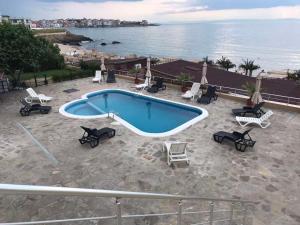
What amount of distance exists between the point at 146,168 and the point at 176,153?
3.68 ft

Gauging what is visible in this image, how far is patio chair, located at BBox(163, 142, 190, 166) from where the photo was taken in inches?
323

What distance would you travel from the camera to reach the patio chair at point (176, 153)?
820 centimetres

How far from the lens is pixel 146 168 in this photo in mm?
7984

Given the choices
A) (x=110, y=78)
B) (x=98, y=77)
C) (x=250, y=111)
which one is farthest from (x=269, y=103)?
(x=98, y=77)

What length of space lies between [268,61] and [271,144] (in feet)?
287

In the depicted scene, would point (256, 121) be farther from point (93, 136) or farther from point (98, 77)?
point (98, 77)

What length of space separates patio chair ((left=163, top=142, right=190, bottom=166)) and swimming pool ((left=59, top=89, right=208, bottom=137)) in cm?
262

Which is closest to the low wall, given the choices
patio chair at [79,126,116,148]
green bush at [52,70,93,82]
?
green bush at [52,70,93,82]

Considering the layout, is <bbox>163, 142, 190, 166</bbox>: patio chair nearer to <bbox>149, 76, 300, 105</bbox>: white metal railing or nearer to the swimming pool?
the swimming pool

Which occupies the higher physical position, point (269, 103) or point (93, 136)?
point (269, 103)

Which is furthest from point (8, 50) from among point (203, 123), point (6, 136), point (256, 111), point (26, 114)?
point (256, 111)

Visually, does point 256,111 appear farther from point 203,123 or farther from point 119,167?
point 119,167

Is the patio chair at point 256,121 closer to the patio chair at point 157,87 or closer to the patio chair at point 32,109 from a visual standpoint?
the patio chair at point 157,87

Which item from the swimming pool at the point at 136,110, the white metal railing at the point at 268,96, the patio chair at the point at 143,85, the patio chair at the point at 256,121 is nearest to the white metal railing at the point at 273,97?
the white metal railing at the point at 268,96
